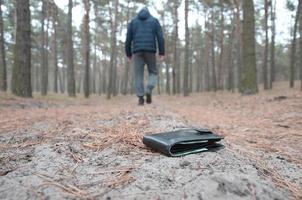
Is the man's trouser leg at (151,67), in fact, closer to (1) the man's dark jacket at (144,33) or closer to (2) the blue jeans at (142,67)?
(2) the blue jeans at (142,67)

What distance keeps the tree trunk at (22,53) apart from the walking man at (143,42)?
443 cm

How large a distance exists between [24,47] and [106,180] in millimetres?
8895

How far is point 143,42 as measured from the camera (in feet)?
20.9

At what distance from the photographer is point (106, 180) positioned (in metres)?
1.77

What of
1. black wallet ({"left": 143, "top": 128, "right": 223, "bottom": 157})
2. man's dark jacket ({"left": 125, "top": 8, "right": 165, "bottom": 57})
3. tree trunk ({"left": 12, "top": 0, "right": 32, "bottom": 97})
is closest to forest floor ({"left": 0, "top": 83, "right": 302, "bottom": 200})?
black wallet ({"left": 143, "top": 128, "right": 223, "bottom": 157})

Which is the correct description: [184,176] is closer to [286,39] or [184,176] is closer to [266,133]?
[266,133]

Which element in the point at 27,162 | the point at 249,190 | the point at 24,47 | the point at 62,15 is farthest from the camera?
the point at 62,15

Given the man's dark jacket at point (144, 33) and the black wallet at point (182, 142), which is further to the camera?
the man's dark jacket at point (144, 33)

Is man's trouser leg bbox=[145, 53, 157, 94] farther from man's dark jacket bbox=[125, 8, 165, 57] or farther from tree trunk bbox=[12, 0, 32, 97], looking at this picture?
tree trunk bbox=[12, 0, 32, 97]

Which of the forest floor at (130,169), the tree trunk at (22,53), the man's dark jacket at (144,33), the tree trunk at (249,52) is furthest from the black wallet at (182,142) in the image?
the tree trunk at (22,53)

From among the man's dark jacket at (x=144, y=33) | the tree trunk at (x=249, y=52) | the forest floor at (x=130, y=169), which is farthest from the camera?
the tree trunk at (x=249, y=52)

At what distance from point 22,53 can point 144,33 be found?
488cm

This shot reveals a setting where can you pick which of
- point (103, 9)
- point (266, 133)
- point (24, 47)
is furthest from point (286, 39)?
point (266, 133)

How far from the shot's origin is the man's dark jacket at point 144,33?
251 inches
